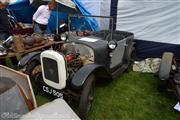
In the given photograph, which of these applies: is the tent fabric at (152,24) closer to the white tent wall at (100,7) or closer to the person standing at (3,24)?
the white tent wall at (100,7)

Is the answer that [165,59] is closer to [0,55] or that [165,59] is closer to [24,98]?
[24,98]

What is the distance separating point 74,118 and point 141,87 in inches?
94.4

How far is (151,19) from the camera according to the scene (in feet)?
18.1

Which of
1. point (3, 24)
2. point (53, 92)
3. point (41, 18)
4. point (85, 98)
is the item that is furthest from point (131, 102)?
point (41, 18)

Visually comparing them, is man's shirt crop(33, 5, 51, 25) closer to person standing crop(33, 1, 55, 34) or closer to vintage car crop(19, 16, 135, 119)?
person standing crop(33, 1, 55, 34)

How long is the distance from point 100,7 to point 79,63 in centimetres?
294

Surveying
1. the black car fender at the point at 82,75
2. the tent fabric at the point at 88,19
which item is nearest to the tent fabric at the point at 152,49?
the tent fabric at the point at 88,19

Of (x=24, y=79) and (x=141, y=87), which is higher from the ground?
(x=24, y=79)

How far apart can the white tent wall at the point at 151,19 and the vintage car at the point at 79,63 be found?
2.45 ft

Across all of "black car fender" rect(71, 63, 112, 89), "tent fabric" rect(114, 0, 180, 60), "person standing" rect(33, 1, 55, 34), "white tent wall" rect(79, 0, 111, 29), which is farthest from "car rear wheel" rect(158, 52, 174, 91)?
"person standing" rect(33, 1, 55, 34)

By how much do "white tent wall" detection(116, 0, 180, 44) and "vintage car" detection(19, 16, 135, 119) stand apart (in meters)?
0.75

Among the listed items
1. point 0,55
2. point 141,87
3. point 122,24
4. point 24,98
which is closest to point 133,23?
point 122,24

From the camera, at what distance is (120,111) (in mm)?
3625

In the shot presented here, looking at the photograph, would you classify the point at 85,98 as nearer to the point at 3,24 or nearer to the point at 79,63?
the point at 79,63
